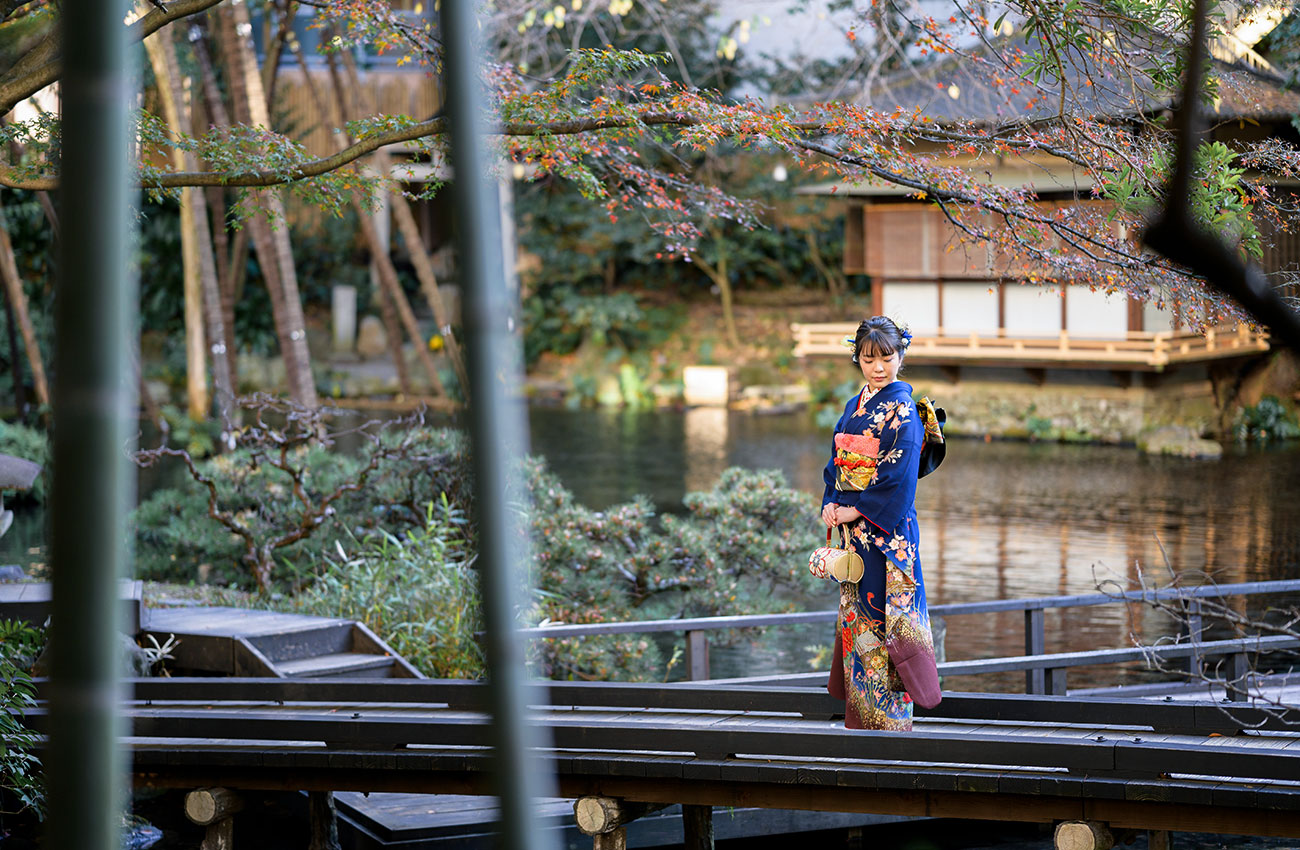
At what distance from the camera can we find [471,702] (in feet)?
15.9

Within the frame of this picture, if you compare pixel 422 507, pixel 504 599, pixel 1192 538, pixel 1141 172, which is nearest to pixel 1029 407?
pixel 1192 538

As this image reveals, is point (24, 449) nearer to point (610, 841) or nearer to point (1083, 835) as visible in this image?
point (610, 841)

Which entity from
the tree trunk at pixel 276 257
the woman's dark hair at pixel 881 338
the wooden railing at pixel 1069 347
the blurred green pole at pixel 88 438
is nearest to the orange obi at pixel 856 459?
the woman's dark hair at pixel 881 338

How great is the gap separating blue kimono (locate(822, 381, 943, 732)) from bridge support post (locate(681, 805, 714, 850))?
0.68 meters

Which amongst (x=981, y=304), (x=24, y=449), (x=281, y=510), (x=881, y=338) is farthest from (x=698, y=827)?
(x=981, y=304)

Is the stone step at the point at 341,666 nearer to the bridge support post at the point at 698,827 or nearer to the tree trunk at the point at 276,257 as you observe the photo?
the bridge support post at the point at 698,827

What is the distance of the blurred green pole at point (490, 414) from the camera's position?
1.30 m

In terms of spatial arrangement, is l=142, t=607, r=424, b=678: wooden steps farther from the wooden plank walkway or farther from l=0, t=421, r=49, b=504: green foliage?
l=0, t=421, r=49, b=504: green foliage

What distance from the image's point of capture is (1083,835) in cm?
388

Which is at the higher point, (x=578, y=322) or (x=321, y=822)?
(x=578, y=322)

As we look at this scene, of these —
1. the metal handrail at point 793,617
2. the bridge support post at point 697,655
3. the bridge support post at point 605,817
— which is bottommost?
the bridge support post at point 605,817

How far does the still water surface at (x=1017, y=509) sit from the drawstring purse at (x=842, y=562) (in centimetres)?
208

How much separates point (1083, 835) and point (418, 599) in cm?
388

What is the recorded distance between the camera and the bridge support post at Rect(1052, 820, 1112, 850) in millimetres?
3877
